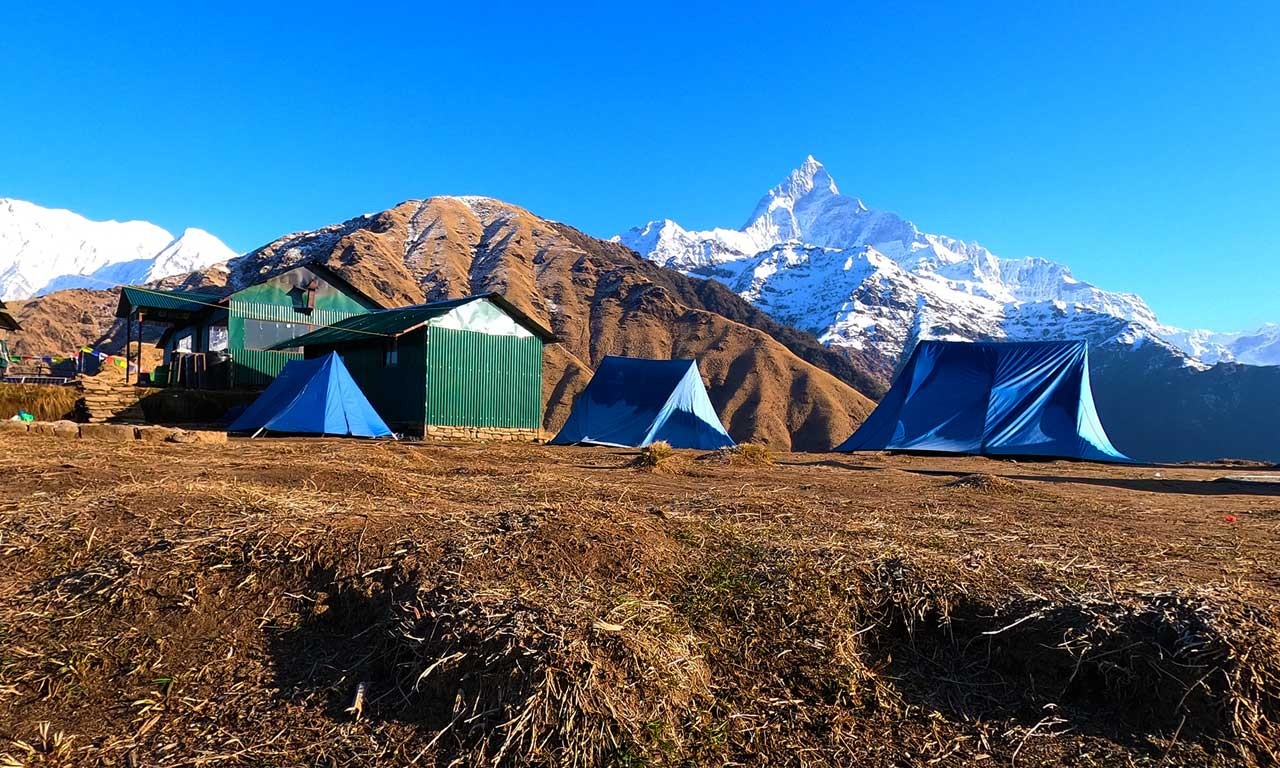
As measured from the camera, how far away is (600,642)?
2.71 metres

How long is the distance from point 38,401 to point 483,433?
1197cm

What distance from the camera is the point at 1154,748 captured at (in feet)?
8.13

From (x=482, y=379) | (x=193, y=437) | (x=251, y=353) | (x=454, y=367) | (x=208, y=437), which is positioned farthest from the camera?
(x=251, y=353)

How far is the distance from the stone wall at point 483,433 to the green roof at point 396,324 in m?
3.01

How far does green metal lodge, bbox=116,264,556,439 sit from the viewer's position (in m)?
22.0

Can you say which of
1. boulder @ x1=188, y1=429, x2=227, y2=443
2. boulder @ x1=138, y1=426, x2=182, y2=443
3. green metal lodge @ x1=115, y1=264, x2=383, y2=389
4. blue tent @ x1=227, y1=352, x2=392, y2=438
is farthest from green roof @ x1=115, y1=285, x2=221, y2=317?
boulder @ x1=138, y1=426, x2=182, y2=443

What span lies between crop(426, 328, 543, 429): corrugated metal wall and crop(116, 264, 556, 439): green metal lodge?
31 millimetres

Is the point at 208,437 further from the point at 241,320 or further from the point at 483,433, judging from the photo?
the point at 241,320

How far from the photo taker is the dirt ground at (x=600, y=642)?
2502 millimetres

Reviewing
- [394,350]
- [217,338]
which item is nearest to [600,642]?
[394,350]

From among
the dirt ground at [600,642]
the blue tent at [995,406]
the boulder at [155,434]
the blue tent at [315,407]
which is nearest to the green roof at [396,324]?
the blue tent at [315,407]

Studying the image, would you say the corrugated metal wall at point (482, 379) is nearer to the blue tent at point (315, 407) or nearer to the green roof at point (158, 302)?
the blue tent at point (315, 407)

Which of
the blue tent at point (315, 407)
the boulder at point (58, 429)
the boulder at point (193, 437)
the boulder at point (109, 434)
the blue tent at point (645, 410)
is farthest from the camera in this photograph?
the blue tent at point (645, 410)

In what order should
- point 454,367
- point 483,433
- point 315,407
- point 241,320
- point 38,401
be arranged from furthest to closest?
point 241,320 < point 483,433 < point 454,367 < point 38,401 < point 315,407
